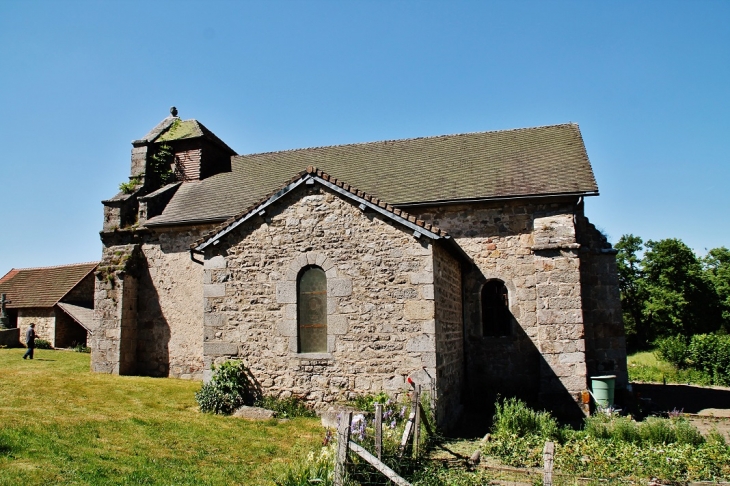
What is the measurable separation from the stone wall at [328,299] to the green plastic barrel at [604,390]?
405 centimetres

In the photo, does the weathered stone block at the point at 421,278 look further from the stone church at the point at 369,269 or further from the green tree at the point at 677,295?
the green tree at the point at 677,295

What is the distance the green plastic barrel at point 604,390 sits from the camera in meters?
12.6

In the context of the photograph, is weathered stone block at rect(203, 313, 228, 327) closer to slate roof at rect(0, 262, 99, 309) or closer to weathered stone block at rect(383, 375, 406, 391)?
weathered stone block at rect(383, 375, 406, 391)

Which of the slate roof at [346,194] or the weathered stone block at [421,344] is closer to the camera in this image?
the weathered stone block at [421,344]


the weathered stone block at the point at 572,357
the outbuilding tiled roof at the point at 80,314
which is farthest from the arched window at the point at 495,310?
the outbuilding tiled roof at the point at 80,314

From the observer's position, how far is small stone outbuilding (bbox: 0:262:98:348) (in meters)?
27.0

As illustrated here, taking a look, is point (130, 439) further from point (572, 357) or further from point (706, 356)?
point (706, 356)

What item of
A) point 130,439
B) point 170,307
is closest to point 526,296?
point 130,439

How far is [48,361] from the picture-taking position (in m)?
19.9

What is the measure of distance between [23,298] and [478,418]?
86.6ft

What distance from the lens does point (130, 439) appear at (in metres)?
8.91

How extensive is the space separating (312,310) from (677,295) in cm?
3778

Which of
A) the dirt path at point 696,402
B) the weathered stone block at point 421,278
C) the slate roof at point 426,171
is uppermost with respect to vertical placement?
the slate roof at point 426,171

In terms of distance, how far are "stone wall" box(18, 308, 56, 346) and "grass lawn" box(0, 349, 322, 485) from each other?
574 inches
